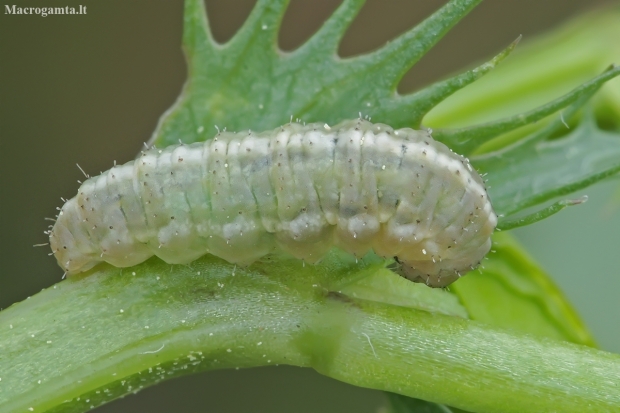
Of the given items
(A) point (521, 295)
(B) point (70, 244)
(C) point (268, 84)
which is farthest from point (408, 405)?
(B) point (70, 244)

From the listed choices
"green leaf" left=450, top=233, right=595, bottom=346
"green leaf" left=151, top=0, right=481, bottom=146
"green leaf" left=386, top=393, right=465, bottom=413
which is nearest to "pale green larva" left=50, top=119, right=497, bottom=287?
"green leaf" left=151, top=0, right=481, bottom=146

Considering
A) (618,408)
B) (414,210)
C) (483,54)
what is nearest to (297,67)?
(414,210)

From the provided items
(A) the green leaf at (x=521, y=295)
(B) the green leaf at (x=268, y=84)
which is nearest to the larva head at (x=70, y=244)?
(B) the green leaf at (x=268, y=84)

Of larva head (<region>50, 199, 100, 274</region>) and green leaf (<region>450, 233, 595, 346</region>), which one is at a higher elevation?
larva head (<region>50, 199, 100, 274</region>)

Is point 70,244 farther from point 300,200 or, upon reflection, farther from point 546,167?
point 546,167

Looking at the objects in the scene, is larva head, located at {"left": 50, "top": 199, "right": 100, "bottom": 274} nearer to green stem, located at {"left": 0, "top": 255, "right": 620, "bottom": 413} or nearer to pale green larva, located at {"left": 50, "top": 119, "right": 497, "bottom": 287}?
pale green larva, located at {"left": 50, "top": 119, "right": 497, "bottom": 287}

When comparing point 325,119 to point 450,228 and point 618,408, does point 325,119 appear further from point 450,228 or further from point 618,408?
point 618,408

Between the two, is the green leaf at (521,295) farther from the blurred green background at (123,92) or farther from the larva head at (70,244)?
the blurred green background at (123,92)
